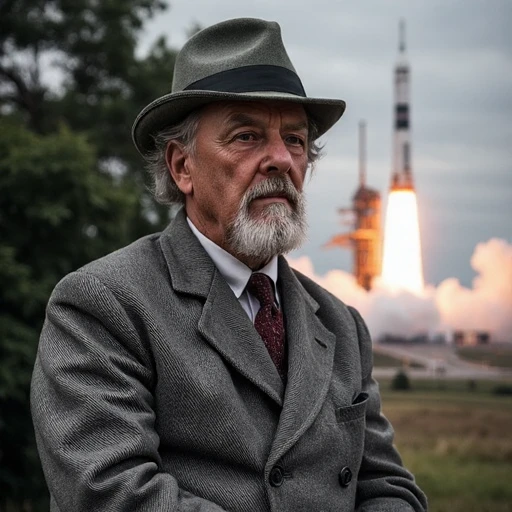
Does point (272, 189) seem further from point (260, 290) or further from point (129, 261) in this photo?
point (129, 261)

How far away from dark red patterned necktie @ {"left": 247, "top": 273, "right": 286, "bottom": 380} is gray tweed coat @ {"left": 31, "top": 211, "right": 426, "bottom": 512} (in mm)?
39

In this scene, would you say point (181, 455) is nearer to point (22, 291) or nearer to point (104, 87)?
point (22, 291)

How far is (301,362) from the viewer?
8.40ft

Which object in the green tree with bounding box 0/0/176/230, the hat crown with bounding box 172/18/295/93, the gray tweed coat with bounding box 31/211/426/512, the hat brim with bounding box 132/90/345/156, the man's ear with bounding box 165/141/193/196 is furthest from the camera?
the green tree with bounding box 0/0/176/230

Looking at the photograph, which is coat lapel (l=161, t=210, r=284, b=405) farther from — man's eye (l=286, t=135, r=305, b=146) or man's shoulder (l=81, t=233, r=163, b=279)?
man's eye (l=286, t=135, r=305, b=146)

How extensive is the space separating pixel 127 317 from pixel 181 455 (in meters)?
0.41

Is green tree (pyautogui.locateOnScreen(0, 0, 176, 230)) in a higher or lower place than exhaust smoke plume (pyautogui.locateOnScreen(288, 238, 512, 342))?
higher

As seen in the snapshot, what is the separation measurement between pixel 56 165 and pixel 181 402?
788cm

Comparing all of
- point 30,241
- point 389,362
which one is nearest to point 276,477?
point 389,362

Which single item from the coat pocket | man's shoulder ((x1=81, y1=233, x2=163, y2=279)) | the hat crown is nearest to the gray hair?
the hat crown

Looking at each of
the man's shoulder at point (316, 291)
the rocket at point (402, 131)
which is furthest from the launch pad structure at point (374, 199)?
the man's shoulder at point (316, 291)

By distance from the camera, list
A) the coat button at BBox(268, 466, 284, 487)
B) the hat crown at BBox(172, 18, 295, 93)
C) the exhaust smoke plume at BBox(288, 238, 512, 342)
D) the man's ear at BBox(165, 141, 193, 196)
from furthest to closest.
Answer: the exhaust smoke plume at BBox(288, 238, 512, 342) < the man's ear at BBox(165, 141, 193, 196) < the hat crown at BBox(172, 18, 295, 93) < the coat button at BBox(268, 466, 284, 487)

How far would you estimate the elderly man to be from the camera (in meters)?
2.18

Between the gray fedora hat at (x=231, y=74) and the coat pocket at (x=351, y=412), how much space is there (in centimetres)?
96
